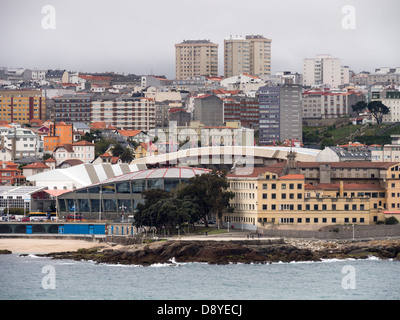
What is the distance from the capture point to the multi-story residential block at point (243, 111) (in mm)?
168625

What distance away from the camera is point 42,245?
87.8 m

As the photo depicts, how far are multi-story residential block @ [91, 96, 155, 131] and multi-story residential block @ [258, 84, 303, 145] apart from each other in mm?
16763

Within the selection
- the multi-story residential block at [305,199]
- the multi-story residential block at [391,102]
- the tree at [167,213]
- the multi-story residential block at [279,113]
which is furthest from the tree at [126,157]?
the tree at [167,213]

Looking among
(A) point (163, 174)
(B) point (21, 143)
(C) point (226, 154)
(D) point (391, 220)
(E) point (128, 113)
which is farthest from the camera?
(E) point (128, 113)

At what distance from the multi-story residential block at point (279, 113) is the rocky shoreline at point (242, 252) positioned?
2906 inches

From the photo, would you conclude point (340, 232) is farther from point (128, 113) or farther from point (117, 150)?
point (128, 113)

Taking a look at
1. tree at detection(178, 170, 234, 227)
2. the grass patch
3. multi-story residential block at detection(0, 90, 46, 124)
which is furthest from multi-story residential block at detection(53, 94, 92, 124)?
the grass patch

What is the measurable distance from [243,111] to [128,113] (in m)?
16.0

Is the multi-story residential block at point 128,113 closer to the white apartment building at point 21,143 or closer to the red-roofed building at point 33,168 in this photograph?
the white apartment building at point 21,143

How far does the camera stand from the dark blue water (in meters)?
68.6

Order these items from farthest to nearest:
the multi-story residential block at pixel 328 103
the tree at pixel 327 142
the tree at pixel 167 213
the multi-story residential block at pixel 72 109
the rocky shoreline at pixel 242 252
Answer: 1. the multi-story residential block at pixel 72 109
2. the multi-story residential block at pixel 328 103
3. the tree at pixel 327 142
4. the tree at pixel 167 213
5. the rocky shoreline at pixel 242 252

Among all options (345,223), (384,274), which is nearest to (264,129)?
(345,223)

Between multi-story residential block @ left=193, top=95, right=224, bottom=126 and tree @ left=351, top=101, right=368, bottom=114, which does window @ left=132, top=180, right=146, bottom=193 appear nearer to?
multi-story residential block @ left=193, top=95, right=224, bottom=126

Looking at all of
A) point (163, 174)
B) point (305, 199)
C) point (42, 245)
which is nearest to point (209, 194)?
point (305, 199)
